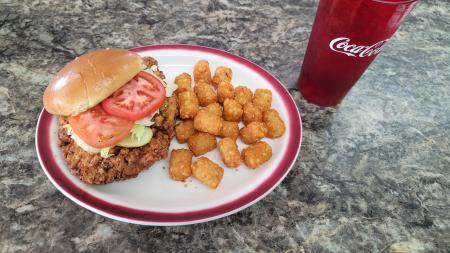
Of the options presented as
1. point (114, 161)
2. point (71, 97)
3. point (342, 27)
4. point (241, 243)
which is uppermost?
point (342, 27)

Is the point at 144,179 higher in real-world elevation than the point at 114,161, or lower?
lower

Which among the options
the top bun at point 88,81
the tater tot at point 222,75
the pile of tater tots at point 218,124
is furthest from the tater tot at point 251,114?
the top bun at point 88,81

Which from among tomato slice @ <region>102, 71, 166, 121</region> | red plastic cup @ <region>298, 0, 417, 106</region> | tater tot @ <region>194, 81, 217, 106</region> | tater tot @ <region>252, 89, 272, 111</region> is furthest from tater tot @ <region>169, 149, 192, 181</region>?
red plastic cup @ <region>298, 0, 417, 106</region>

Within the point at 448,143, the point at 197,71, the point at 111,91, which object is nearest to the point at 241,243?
the point at 111,91

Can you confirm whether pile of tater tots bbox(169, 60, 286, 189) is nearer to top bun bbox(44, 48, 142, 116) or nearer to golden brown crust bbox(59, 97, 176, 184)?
golden brown crust bbox(59, 97, 176, 184)

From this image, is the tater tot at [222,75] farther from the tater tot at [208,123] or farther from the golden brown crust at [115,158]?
the golden brown crust at [115,158]

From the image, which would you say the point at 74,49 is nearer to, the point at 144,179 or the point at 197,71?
the point at 197,71
